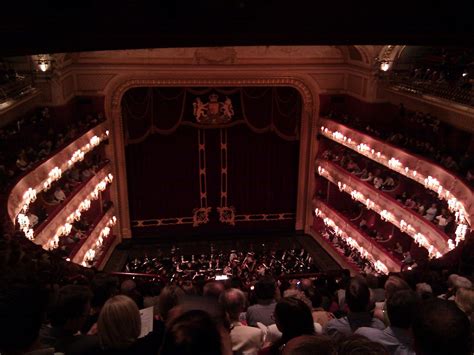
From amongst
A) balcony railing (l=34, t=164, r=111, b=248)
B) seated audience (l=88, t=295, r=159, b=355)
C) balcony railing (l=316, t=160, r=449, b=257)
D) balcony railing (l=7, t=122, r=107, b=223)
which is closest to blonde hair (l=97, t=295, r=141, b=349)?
seated audience (l=88, t=295, r=159, b=355)

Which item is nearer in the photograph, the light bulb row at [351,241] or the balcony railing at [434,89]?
the balcony railing at [434,89]

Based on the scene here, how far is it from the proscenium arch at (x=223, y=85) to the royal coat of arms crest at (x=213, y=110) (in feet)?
2.42

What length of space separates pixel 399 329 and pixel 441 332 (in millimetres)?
1383

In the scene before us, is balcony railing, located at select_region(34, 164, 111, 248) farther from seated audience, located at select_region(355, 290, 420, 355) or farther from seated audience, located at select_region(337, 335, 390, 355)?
seated audience, located at select_region(337, 335, 390, 355)

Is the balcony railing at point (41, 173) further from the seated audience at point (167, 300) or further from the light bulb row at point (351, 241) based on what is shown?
the light bulb row at point (351, 241)

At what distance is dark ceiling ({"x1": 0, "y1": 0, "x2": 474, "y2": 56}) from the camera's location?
3145 mm

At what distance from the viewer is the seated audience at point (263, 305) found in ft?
16.2

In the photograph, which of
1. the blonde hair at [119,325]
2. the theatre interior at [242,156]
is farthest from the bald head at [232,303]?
the theatre interior at [242,156]

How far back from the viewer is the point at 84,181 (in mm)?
14672

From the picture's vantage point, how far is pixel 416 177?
41.2ft

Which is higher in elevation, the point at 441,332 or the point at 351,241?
the point at 441,332

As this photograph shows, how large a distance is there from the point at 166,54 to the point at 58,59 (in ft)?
12.4

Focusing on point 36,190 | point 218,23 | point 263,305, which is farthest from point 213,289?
point 36,190

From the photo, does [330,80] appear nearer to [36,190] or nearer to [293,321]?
[36,190]
